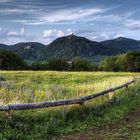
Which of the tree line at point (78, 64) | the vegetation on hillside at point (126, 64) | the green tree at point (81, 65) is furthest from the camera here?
the green tree at point (81, 65)

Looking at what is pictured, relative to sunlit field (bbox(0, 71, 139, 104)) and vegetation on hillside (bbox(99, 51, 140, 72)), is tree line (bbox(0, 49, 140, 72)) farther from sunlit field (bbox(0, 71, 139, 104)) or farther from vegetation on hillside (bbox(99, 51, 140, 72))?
sunlit field (bbox(0, 71, 139, 104))

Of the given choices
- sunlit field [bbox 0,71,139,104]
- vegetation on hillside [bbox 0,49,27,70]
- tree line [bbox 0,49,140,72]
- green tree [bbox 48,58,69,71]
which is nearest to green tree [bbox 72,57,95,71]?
tree line [bbox 0,49,140,72]

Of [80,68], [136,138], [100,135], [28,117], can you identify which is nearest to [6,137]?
[28,117]

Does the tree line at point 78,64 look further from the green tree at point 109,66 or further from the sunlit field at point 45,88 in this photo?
the sunlit field at point 45,88

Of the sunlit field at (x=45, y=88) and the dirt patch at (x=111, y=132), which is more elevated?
the sunlit field at (x=45, y=88)

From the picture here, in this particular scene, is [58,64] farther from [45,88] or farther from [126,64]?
[45,88]

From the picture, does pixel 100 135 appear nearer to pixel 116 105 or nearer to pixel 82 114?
pixel 82 114

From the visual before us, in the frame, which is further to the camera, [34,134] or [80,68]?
[80,68]

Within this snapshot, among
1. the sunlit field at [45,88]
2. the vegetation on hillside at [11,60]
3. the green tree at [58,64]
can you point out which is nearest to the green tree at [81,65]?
the green tree at [58,64]

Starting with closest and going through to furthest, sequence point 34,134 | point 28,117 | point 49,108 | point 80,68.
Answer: point 34,134 → point 28,117 → point 49,108 → point 80,68

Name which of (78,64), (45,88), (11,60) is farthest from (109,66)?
(45,88)

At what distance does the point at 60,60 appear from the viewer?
4250 inches

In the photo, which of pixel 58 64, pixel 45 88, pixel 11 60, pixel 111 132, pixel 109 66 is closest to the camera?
pixel 111 132

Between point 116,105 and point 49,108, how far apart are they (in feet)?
17.4
